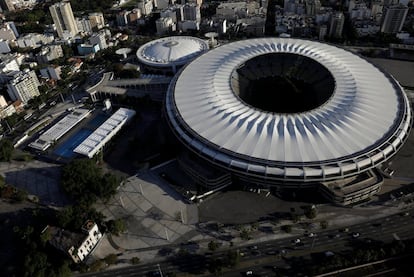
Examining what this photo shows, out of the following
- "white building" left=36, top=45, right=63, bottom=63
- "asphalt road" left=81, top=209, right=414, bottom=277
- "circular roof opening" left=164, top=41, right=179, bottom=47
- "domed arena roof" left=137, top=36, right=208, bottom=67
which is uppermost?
"circular roof opening" left=164, top=41, right=179, bottom=47

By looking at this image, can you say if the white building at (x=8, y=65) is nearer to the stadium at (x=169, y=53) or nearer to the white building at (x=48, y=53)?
the white building at (x=48, y=53)

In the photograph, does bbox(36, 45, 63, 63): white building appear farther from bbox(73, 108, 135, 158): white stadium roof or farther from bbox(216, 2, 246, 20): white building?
bbox(216, 2, 246, 20): white building

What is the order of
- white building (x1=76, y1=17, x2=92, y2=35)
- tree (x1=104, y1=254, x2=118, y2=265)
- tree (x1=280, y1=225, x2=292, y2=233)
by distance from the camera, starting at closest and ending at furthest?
1. tree (x1=104, y1=254, x2=118, y2=265)
2. tree (x1=280, y1=225, x2=292, y2=233)
3. white building (x1=76, y1=17, x2=92, y2=35)

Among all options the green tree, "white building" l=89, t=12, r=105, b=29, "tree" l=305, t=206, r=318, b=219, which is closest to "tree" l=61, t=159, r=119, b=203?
the green tree

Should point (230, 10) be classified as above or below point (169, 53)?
above

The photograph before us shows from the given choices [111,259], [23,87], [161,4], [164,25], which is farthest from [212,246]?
[161,4]

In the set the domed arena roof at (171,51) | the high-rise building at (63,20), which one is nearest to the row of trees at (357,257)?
the domed arena roof at (171,51)

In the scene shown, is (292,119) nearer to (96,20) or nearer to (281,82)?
(281,82)
